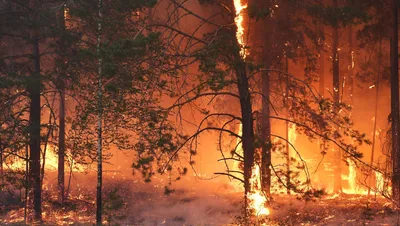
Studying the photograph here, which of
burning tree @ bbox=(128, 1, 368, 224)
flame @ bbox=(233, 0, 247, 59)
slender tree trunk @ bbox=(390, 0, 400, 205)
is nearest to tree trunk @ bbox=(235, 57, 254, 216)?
burning tree @ bbox=(128, 1, 368, 224)

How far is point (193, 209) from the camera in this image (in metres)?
22.1

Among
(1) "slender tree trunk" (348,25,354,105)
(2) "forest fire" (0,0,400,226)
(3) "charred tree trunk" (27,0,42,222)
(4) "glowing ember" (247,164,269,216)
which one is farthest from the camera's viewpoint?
(1) "slender tree trunk" (348,25,354,105)

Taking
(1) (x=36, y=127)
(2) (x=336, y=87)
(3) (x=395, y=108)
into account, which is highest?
(2) (x=336, y=87)

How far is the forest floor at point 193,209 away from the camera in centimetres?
1673

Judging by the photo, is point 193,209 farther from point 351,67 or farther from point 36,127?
point 351,67

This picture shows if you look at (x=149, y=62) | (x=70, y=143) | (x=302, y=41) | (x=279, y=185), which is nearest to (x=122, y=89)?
(x=149, y=62)

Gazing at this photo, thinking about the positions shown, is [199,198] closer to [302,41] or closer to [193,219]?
[193,219]

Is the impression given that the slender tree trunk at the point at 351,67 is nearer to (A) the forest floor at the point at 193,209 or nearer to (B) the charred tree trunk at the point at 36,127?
(A) the forest floor at the point at 193,209

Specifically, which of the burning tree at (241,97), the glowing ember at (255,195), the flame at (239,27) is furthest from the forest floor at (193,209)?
the flame at (239,27)

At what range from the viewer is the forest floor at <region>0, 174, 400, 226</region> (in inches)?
659

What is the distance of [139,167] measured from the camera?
1220 cm

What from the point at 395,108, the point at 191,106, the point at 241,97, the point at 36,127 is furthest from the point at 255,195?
the point at 36,127

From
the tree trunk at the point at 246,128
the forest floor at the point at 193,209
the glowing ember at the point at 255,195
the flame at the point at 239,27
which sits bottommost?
the forest floor at the point at 193,209

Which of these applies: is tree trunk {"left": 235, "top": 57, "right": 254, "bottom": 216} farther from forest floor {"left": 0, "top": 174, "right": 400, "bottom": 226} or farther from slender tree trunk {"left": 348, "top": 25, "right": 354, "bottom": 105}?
slender tree trunk {"left": 348, "top": 25, "right": 354, "bottom": 105}
